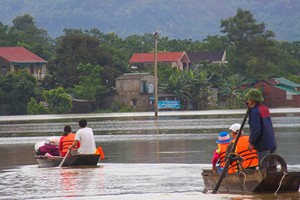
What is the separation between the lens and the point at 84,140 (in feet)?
87.5

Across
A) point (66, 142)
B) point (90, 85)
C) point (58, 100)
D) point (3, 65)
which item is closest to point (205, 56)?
point (3, 65)

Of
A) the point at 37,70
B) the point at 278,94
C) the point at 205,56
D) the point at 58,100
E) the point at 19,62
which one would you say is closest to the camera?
the point at 58,100

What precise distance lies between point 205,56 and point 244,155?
146 meters

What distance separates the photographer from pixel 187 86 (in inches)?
4331

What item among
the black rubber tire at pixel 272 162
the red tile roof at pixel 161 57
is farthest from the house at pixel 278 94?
the black rubber tire at pixel 272 162

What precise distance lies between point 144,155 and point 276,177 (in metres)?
14.7

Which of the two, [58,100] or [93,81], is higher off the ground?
[93,81]

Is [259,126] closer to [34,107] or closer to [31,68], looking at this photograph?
[34,107]

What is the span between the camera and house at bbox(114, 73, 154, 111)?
113 metres

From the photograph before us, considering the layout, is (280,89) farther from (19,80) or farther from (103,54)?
(19,80)

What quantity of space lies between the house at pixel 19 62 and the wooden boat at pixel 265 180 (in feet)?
342

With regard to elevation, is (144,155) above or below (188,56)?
below

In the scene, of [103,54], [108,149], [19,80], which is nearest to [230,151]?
[108,149]

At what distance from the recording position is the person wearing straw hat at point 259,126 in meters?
18.1
